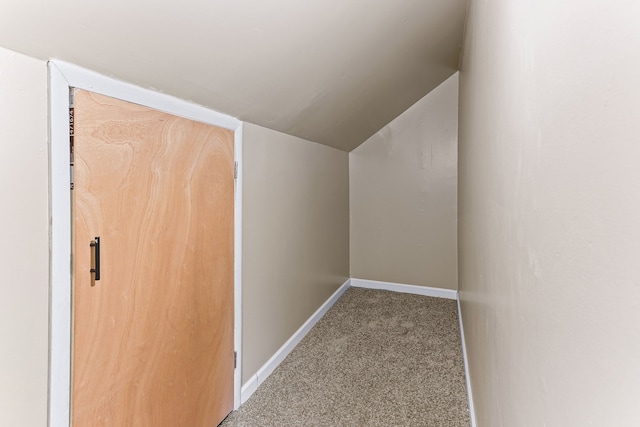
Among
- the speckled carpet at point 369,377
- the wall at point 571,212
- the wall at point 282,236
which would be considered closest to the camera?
the wall at point 571,212

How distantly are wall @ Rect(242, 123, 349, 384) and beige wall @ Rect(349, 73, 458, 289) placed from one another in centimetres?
61

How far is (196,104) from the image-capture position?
5.14 ft

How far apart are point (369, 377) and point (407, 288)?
1.81m

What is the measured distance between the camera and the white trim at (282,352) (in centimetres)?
209

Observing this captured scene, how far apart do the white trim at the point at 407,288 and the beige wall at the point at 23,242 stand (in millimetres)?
3368

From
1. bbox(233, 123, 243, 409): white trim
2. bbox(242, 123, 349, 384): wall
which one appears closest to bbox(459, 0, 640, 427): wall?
bbox(233, 123, 243, 409): white trim

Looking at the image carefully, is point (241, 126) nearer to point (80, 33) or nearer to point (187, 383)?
point (80, 33)

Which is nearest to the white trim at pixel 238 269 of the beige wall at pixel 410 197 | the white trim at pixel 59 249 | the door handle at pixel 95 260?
the door handle at pixel 95 260

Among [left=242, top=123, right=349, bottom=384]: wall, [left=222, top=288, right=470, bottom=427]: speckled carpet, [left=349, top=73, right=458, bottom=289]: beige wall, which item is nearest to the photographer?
[left=222, top=288, right=470, bottom=427]: speckled carpet

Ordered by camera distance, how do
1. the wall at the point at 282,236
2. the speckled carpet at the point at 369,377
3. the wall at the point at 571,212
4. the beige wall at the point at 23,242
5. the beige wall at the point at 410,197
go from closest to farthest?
the wall at the point at 571,212, the beige wall at the point at 23,242, the speckled carpet at the point at 369,377, the wall at the point at 282,236, the beige wall at the point at 410,197

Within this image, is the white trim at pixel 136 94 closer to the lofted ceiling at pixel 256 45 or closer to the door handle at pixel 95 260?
the lofted ceiling at pixel 256 45

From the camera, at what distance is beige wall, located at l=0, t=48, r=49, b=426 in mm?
928

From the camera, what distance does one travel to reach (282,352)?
2486 millimetres

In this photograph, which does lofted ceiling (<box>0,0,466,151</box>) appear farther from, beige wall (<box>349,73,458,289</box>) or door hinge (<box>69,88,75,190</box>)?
beige wall (<box>349,73,458,289</box>)
